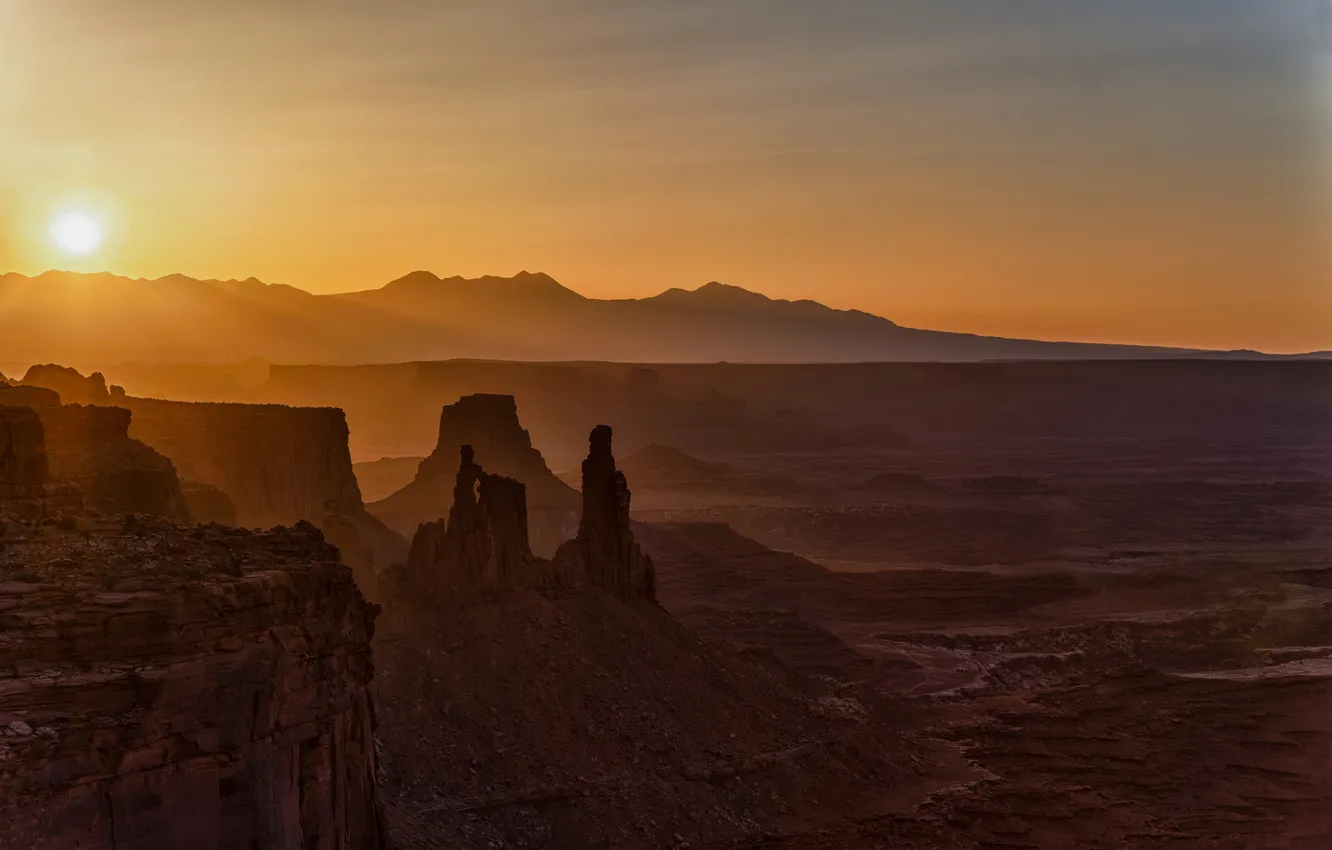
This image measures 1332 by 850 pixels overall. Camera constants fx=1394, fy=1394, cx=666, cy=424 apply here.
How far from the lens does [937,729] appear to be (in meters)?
65.9

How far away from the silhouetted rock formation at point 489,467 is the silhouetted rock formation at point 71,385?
25043 mm

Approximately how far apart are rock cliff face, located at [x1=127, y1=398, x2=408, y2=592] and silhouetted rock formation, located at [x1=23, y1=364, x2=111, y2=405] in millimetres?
1789

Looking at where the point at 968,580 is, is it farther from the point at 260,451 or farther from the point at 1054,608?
the point at 260,451

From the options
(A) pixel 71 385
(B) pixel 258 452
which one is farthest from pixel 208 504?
(A) pixel 71 385

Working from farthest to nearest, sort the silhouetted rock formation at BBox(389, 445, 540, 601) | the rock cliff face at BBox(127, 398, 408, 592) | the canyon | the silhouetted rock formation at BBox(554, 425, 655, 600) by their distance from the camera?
the rock cliff face at BBox(127, 398, 408, 592)
the silhouetted rock formation at BBox(554, 425, 655, 600)
the silhouetted rock formation at BBox(389, 445, 540, 601)
the canyon

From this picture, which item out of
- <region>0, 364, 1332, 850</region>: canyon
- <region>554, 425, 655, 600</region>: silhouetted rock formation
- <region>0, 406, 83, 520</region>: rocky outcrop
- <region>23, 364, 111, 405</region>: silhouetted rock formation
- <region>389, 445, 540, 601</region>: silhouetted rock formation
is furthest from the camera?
<region>23, 364, 111, 405</region>: silhouetted rock formation

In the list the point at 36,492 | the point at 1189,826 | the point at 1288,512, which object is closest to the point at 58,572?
the point at 36,492

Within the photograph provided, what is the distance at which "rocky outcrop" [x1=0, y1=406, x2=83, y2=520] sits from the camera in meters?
24.8

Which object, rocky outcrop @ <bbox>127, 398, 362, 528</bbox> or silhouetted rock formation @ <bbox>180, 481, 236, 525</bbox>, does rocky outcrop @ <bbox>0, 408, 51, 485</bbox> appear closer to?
silhouetted rock formation @ <bbox>180, 481, 236, 525</bbox>

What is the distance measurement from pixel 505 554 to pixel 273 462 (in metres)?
24.1

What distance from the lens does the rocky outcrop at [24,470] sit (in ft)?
81.4

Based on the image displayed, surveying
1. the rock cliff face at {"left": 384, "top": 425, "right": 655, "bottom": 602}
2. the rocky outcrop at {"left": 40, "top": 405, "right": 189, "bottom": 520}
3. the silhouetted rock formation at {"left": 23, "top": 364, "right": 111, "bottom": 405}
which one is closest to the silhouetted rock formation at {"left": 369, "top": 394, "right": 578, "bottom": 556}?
the silhouetted rock formation at {"left": 23, "top": 364, "right": 111, "bottom": 405}

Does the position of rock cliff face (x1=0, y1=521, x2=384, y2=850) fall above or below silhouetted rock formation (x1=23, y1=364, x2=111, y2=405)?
below

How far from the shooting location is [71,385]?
223 ft
